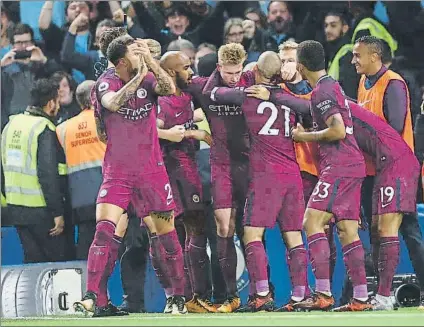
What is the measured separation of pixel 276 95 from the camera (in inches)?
384

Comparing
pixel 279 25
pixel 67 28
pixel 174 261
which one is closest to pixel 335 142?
pixel 174 261

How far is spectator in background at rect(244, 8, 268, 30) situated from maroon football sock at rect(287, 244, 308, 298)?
3.58 m

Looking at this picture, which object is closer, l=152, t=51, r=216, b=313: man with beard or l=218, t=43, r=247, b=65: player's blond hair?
l=218, t=43, r=247, b=65: player's blond hair

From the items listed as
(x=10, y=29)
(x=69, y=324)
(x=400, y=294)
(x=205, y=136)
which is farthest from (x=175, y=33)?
(x=69, y=324)

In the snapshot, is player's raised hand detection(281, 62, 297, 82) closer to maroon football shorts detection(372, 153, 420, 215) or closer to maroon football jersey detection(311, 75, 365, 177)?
maroon football jersey detection(311, 75, 365, 177)

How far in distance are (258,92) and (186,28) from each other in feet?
11.4

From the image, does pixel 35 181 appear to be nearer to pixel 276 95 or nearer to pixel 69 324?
pixel 276 95

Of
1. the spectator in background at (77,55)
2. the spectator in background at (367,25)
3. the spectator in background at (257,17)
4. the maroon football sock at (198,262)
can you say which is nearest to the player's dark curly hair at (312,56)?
the maroon football sock at (198,262)

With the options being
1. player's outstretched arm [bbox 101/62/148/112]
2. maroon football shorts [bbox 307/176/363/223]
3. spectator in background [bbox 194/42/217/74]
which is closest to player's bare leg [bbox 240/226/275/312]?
maroon football shorts [bbox 307/176/363/223]

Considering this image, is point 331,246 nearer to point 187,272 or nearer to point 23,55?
point 187,272

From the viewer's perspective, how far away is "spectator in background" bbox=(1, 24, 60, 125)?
516 inches

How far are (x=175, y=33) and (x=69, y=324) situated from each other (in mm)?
5535

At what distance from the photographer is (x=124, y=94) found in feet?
29.5

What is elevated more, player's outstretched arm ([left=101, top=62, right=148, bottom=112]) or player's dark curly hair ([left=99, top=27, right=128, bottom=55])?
player's dark curly hair ([left=99, top=27, right=128, bottom=55])
